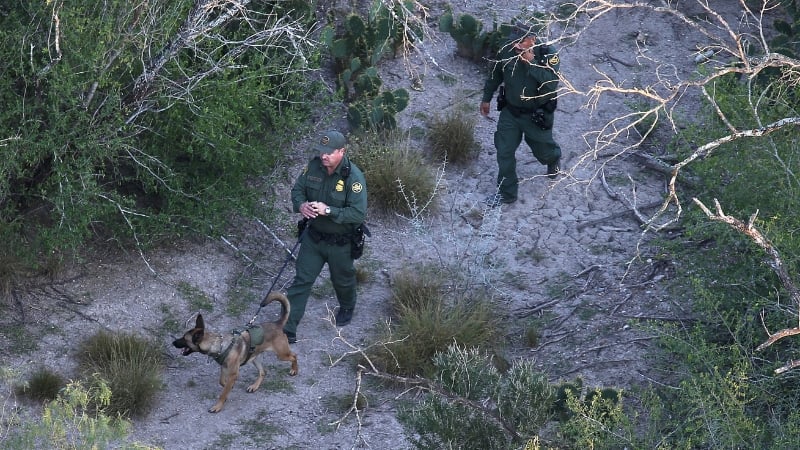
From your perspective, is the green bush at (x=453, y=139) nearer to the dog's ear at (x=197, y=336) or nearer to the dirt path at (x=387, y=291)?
Result: the dirt path at (x=387, y=291)

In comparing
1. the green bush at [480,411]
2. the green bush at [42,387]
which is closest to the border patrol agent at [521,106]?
the green bush at [480,411]

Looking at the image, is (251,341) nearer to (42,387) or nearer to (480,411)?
(42,387)

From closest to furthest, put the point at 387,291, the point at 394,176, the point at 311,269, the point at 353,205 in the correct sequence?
1. the point at 353,205
2. the point at 311,269
3. the point at 387,291
4. the point at 394,176

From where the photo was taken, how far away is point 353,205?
835 centimetres

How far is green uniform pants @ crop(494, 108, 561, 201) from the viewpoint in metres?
10.4

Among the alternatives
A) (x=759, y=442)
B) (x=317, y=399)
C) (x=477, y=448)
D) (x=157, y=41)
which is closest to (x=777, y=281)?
(x=759, y=442)

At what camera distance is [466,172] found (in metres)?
11.1

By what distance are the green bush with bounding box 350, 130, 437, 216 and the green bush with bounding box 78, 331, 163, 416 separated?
9.11ft

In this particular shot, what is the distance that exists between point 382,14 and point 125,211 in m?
3.82

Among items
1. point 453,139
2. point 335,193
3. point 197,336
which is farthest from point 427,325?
point 453,139

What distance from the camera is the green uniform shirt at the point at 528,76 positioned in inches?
390

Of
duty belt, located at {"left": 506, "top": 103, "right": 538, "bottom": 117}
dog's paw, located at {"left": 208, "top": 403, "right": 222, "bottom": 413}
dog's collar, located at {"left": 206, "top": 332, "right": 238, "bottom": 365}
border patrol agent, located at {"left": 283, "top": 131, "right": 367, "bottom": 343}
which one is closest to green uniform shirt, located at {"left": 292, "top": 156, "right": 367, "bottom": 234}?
border patrol agent, located at {"left": 283, "top": 131, "right": 367, "bottom": 343}

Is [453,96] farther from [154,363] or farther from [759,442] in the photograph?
[759,442]

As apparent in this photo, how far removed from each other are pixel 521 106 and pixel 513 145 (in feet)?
1.37
